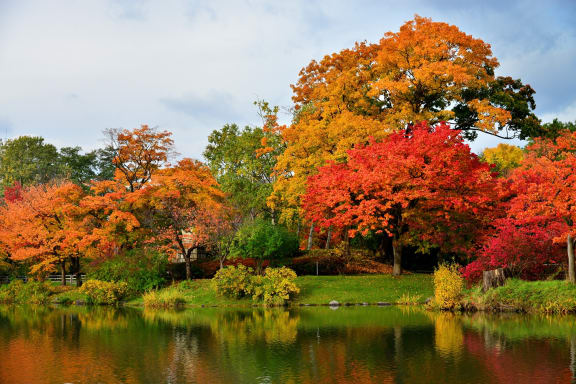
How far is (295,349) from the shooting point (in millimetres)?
16859

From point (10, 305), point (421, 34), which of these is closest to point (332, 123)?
point (421, 34)

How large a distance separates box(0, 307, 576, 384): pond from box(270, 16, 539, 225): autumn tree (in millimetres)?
13277

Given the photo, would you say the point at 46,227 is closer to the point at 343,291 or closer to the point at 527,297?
the point at 343,291

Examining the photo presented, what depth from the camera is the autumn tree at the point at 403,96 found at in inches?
1375

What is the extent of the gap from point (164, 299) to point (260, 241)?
703cm

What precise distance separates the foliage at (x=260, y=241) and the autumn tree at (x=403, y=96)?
3008 mm

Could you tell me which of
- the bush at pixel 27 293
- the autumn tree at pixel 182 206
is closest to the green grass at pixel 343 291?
the autumn tree at pixel 182 206

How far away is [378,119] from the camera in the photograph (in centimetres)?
3750

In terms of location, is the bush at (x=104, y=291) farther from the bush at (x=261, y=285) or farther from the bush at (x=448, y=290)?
the bush at (x=448, y=290)

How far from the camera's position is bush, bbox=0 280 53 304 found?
1478 inches

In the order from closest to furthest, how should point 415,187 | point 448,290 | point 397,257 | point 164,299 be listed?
point 448,290 < point 415,187 < point 164,299 < point 397,257

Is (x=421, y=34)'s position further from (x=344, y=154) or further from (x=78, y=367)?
(x=78, y=367)

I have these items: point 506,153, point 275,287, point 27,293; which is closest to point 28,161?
point 27,293

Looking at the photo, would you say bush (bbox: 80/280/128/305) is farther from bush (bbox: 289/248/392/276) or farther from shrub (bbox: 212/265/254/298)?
bush (bbox: 289/248/392/276)
